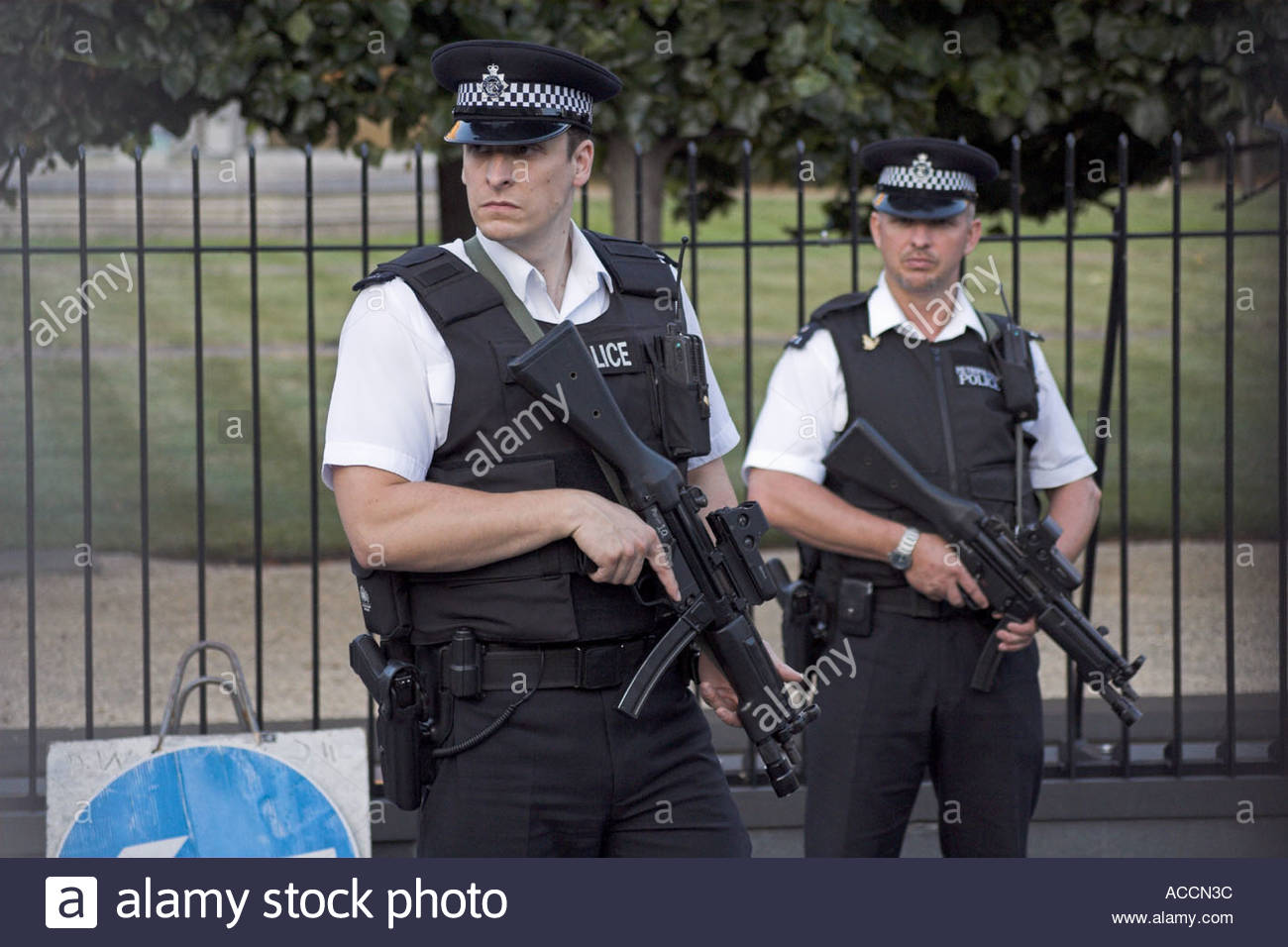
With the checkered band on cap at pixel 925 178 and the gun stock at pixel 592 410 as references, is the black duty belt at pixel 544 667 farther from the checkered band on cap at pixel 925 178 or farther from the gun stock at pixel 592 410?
the checkered band on cap at pixel 925 178

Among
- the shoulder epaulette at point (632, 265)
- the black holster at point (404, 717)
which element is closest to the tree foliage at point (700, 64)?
the shoulder epaulette at point (632, 265)

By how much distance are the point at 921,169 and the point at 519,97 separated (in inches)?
60.1

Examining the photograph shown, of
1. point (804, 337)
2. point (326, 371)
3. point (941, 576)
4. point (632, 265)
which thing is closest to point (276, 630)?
point (804, 337)

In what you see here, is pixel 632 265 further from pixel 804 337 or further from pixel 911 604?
pixel 911 604

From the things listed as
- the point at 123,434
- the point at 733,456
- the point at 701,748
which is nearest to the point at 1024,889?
the point at 701,748

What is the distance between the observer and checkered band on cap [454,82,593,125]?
284 cm

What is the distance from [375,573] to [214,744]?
1613 mm

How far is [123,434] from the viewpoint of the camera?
47.2 ft

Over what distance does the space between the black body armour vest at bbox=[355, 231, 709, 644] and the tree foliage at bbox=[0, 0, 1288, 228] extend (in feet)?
11.4

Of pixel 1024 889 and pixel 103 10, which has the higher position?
pixel 103 10

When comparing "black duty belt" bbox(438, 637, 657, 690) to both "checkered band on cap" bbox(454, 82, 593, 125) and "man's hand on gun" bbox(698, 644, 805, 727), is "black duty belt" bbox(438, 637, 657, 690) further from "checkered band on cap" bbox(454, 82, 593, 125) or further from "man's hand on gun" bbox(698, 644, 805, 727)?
"checkered band on cap" bbox(454, 82, 593, 125)

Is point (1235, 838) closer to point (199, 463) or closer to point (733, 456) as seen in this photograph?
point (199, 463)

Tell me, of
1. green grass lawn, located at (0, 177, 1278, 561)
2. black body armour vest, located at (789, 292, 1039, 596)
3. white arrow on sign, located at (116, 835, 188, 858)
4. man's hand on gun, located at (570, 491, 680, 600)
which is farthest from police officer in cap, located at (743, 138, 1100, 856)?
green grass lawn, located at (0, 177, 1278, 561)

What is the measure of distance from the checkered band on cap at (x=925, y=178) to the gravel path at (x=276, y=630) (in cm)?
225
